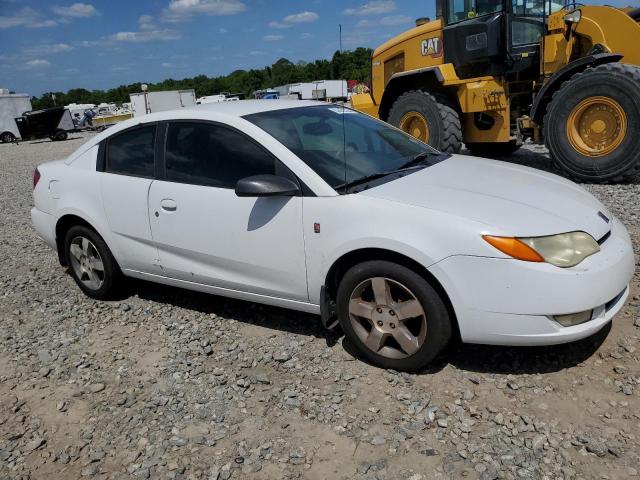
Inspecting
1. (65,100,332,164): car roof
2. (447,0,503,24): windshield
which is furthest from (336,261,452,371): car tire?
(447,0,503,24): windshield

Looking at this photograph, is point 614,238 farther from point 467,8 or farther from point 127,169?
point 467,8

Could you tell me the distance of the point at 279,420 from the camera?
112 inches

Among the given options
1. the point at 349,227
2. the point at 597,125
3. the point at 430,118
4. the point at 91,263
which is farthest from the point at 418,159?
the point at 430,118

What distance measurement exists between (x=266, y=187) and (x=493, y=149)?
7.65 meters

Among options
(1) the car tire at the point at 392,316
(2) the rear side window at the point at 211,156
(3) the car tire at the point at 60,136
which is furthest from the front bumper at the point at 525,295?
(3) the car tire at the point at 60,136

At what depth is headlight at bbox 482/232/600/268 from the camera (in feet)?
8.64

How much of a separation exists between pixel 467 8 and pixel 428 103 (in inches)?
63.3

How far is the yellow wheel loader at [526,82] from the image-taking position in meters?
6.78

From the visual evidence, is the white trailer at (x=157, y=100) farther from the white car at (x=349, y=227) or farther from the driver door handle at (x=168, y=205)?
the driver door handle at (x=168, y=205)

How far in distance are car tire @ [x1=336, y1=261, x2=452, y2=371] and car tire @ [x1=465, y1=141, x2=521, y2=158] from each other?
712cm

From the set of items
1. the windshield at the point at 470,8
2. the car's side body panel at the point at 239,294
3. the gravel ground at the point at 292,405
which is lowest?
the gravel ground at the point at 292,405

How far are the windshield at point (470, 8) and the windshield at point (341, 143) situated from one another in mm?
4948

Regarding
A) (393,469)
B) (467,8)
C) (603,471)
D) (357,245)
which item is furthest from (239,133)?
(467,8)

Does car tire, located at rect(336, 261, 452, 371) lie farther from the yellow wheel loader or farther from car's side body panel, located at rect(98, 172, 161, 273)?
the yellow wheel loader
